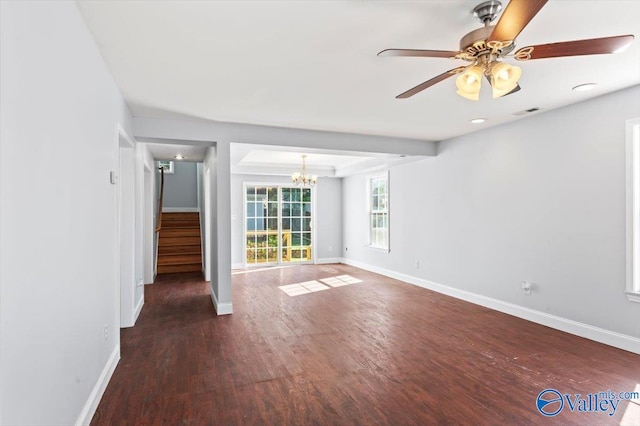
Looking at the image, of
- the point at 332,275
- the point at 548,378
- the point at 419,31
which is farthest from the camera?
the point at 332,275

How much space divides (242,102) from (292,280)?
401 cm

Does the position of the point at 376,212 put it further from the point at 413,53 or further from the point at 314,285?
the point at 413,53

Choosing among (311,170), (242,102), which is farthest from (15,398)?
(311,170)

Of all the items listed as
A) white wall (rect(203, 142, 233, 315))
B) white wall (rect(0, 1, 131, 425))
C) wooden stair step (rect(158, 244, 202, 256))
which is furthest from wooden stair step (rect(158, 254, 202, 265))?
white wall (rect(0, 1, 131, 425))

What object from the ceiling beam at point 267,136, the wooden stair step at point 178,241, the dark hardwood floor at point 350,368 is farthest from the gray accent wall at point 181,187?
the ceiling beam at point 267,136

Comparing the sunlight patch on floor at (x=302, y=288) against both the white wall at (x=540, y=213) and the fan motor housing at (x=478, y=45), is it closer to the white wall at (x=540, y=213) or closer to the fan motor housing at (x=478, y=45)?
the white wall at (x=540, y=213)

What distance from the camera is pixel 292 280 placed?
682 cm

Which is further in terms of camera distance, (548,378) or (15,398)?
(548,378)

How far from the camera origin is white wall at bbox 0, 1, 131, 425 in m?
1.24

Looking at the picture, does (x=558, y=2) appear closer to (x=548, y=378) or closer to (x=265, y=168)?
(x=548, y=378)

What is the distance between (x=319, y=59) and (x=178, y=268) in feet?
21.5

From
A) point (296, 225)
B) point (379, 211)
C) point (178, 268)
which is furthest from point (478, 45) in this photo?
point (178, 268)

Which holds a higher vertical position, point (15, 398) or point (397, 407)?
point (15, 398)

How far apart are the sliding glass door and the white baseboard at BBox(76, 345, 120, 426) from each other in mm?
5446
